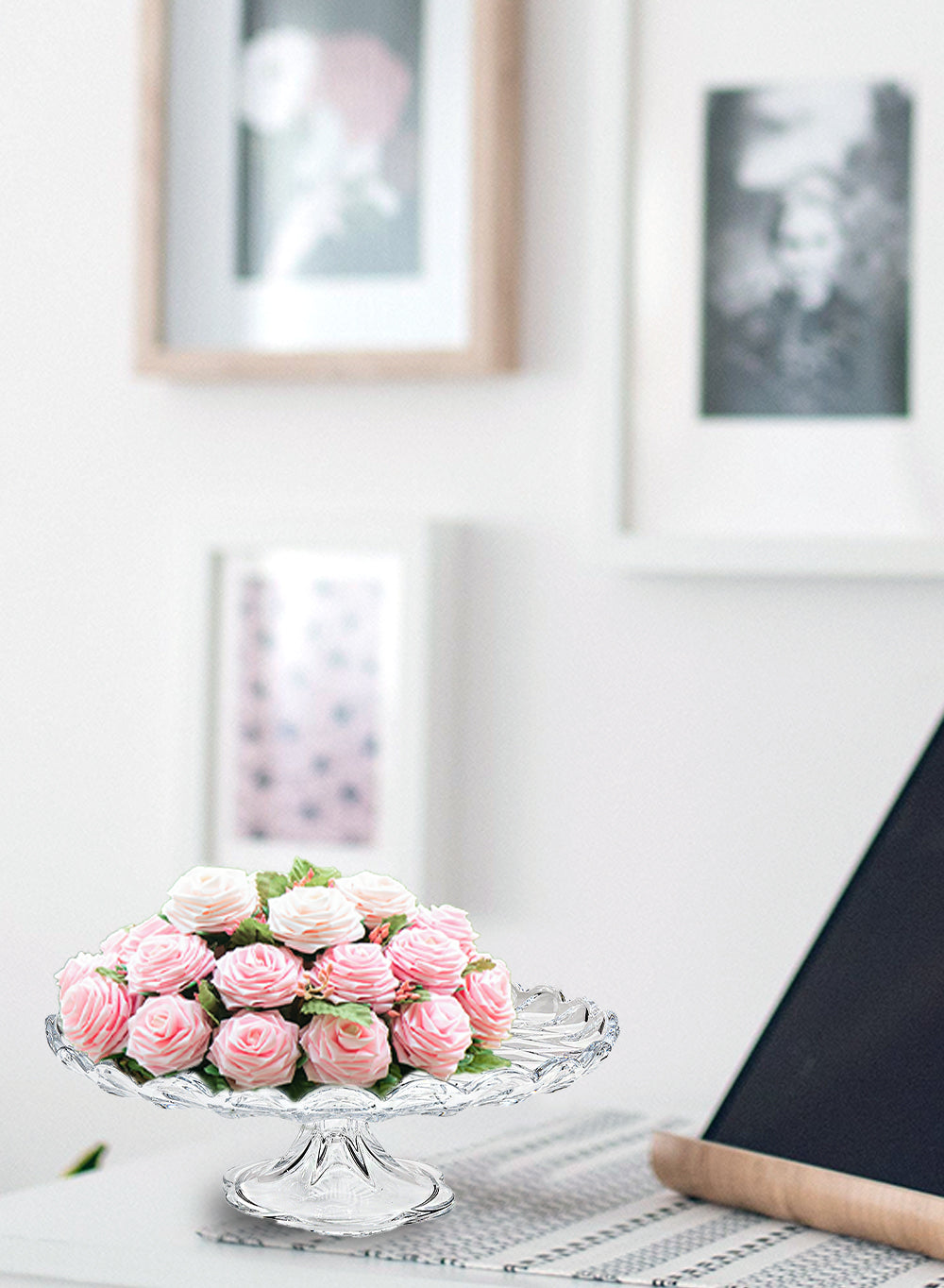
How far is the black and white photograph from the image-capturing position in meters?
1.13

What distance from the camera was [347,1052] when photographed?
0.79m

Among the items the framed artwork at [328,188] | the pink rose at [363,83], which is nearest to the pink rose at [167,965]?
the framed artwork at [328,188]

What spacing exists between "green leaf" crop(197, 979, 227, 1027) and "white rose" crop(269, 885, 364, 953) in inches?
1.5

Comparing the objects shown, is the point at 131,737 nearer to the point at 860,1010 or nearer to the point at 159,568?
the point at 159,568

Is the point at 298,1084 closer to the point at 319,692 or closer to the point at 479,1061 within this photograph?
the point at 479,1061

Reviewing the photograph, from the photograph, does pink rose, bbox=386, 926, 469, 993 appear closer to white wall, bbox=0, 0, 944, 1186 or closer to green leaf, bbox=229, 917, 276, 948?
green leaf, bbox=229, 917, 276, 948

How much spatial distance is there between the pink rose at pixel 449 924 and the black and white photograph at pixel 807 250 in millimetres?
443

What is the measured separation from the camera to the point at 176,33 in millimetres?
1258

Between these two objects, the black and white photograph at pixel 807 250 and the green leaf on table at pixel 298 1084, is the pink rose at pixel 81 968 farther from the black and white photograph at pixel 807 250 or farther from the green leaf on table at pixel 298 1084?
the black and white photograph at pixel 807 250

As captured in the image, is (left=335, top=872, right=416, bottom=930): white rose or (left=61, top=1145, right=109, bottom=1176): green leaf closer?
(left=335, top=872, right=416, bottom=930): white rose

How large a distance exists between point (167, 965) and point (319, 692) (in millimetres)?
437

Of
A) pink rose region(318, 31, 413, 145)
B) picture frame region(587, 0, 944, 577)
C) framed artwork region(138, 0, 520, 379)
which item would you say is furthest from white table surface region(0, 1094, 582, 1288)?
pink rose region(318, 31, 413, 145)

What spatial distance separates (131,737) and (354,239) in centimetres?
39

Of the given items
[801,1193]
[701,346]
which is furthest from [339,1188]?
[701,346]
